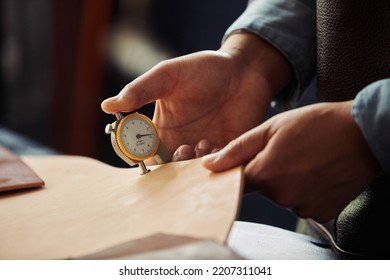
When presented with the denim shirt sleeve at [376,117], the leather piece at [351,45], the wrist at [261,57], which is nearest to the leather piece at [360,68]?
the leather piece at [351,45]

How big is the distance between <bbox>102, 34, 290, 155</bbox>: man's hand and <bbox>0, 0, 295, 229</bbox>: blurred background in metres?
0.73

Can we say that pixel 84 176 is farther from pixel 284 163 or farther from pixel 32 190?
pixel 284 163

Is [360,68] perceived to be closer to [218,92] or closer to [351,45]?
[351,45]

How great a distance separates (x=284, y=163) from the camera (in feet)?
2.44

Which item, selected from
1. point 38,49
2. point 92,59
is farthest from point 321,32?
point 38,49

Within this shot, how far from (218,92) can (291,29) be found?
0.19 meters

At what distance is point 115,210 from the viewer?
0.79 meters

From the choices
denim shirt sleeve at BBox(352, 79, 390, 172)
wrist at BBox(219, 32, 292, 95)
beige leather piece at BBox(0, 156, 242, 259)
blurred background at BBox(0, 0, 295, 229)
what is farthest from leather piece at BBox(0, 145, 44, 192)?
blurred background at BBox(0, 0, 295, 229)

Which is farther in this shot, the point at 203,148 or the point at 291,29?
the point at 291,29

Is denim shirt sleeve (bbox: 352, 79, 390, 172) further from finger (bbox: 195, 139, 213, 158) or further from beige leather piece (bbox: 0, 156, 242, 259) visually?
finger (bbox: 195, 139, 213, 158)

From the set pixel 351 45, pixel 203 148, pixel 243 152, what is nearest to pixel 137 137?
pixel 203 148

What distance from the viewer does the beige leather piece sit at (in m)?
0.67

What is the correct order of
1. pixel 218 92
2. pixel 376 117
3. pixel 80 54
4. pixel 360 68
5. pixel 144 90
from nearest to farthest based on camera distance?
pixel 376 117 < pixel 360 68 < pixel 144 90 < pixel 218 92 < pixel 80 54

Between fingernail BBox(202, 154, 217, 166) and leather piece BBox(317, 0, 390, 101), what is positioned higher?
leather piece BBox(317, 0, 390, 101)
